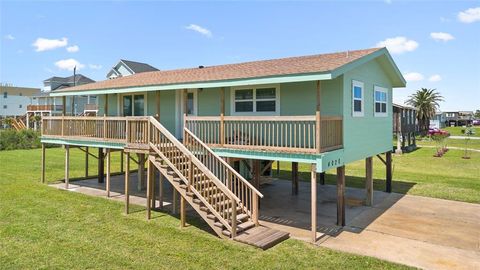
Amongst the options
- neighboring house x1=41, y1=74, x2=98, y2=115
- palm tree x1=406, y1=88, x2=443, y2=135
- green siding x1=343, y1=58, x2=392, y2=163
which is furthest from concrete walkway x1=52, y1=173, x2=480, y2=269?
palm tree x1=406, y1=88, x2=443, y2=135

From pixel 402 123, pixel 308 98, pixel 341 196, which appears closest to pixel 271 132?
pixel 308 98

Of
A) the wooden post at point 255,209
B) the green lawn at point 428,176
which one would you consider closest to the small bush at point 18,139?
the green lawn at point 428,176

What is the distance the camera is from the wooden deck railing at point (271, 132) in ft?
30.9

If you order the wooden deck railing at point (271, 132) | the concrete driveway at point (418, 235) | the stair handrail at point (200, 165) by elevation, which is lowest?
the concrete driveway at point (418, 235)

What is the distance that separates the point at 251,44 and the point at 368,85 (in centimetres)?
1261

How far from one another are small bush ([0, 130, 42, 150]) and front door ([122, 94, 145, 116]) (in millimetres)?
25221

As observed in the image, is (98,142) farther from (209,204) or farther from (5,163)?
(5,163)

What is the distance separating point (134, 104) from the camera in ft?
53.9

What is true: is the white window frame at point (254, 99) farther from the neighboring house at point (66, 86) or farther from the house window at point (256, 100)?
the neighboring house at point (66, 86)

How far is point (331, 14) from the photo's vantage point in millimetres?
15336

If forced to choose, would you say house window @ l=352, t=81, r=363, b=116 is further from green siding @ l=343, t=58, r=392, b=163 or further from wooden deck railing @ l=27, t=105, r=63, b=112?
wooden deck railing @ l=27, t=105, r=63, b=112

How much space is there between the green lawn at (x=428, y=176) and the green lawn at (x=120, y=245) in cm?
975

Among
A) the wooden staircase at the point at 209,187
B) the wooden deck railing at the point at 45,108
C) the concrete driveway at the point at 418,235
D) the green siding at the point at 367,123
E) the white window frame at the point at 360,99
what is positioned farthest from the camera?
the wooden deck railing at the point at 45,108

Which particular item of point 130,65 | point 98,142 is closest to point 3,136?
point 130,65
